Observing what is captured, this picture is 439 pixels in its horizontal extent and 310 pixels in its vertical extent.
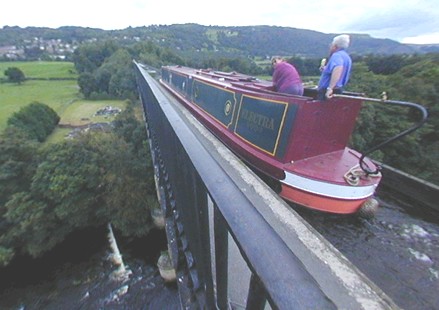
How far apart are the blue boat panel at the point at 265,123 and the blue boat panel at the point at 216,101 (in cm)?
52

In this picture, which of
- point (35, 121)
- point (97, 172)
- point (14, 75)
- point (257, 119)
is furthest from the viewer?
point (14, 75)

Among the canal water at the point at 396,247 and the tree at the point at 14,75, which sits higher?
the canal water at the point at 396,247

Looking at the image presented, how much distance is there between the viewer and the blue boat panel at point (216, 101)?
584 cm

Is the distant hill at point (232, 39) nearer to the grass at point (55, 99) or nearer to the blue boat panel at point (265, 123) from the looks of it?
the grass at point (55, 99)

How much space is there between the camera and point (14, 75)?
209 ft

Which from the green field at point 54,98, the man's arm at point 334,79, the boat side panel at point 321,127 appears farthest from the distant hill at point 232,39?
the man's arm at point 334,79

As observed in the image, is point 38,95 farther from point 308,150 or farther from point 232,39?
point 232,39

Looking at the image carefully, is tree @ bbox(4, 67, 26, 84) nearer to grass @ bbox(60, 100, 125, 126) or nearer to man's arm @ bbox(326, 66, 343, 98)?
grass @ bbox(60, 100, 125, 126)

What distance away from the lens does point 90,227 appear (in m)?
16.7

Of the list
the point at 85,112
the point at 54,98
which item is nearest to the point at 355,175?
the point at 85,112

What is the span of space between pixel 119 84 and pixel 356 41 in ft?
342

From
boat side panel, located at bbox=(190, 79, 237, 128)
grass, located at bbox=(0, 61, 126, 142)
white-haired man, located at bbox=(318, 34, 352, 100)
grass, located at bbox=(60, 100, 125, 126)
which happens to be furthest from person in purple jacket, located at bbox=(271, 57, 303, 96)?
grass, located at bbox=(60, 100, 125, 126)

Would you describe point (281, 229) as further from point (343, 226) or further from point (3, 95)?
point (3, 95)

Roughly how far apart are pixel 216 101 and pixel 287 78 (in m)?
2.16
